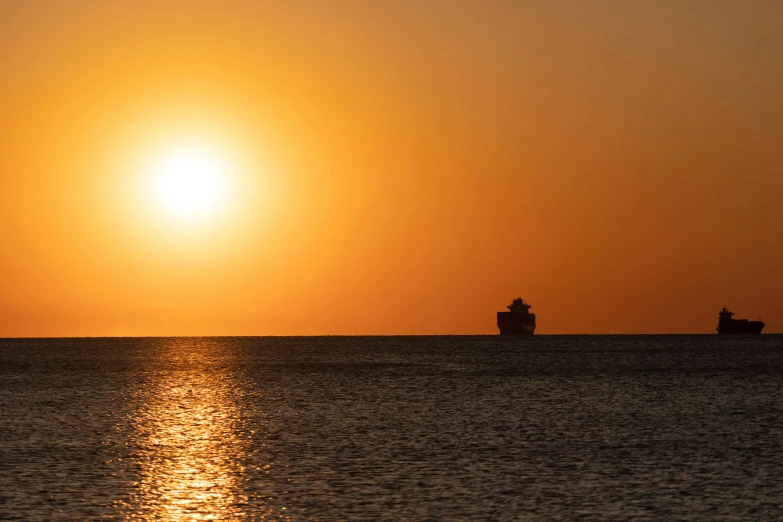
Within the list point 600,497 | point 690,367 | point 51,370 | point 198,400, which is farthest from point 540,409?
point 51,370

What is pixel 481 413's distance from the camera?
77188mm

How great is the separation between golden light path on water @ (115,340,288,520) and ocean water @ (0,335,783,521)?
133 millimetres

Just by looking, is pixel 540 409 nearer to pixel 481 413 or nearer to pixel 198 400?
pixel 481 413

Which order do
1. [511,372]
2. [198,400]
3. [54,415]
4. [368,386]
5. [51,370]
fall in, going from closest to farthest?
[54,415]
[198,400]
[368,386]
[511,372]
[51,370]

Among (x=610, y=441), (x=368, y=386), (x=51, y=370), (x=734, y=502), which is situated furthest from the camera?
(x=51, y=370)

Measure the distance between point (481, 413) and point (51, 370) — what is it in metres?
110

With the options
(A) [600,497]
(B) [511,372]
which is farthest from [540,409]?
(B) [511,372]

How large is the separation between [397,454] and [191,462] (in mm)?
9842

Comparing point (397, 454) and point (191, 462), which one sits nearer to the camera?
point (191, 462)

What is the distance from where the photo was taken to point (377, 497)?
130 ft

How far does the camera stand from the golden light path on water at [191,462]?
37.2 metres

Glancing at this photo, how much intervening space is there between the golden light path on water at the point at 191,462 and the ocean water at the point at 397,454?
0.13 metres

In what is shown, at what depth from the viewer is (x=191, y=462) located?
49.9m

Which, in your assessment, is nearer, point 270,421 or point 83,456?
point 83,456
